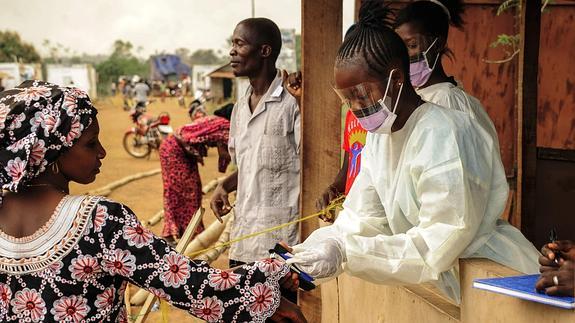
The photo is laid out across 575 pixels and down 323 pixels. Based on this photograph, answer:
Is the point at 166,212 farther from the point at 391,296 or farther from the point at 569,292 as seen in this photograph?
the point at 569,292

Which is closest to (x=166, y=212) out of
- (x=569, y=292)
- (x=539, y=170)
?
(x=539, y=170)

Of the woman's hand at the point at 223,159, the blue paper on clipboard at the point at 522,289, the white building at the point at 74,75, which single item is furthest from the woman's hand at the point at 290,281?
the white building at the point at 74,75

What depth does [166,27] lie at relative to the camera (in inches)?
3770

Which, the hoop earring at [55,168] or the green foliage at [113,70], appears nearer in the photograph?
the hoop earring at [55,168]

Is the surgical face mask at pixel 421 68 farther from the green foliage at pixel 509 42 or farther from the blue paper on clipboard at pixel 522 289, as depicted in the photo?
the green foliage at pixel 509 42

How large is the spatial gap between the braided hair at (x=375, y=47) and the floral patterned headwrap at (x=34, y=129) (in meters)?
1.03

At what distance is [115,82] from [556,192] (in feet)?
198

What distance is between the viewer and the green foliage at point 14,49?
53.4 m

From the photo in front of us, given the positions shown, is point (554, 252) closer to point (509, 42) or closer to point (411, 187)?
point (411, 187)

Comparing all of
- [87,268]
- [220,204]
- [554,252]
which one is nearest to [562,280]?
[554,252]

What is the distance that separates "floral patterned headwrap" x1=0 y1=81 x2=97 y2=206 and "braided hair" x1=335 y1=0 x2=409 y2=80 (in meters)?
1.03

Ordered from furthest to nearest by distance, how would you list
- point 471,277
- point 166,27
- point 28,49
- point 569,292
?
point 166,27 → point 28,49 → point 471,277 → point 569,292

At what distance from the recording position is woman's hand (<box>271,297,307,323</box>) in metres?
2.77

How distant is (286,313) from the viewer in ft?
9.09
